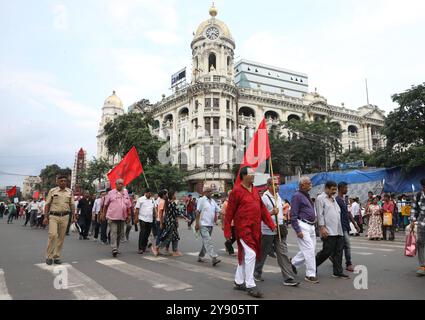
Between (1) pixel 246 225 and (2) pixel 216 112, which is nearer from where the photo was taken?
(1) pixel 246 225

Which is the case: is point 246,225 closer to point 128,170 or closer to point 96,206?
point 128,170

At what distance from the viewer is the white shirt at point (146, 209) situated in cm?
977

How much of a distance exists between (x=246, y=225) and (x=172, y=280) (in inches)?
65.0

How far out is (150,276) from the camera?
620 cm

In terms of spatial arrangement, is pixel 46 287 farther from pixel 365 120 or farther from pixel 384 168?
pixel 365 120

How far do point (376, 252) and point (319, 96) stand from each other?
49991 mm

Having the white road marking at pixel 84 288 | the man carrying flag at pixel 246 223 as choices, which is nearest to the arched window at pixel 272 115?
the white road marking at pixel 84 288

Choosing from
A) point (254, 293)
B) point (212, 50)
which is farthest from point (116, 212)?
point (212, 50)

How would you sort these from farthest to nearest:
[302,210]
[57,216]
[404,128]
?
1. [404,128]
2. [57,216]
3. [302,210]

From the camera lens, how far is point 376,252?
31.5 ft

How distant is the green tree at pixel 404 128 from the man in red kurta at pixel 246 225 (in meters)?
16.4

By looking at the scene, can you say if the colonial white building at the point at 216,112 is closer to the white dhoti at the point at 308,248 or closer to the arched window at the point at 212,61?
the arched window at the point at 212,61
